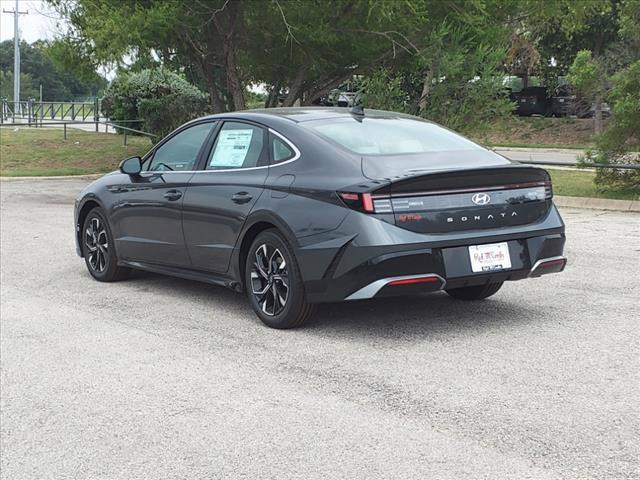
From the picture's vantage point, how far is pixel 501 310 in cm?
754

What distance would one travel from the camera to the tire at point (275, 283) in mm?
6770

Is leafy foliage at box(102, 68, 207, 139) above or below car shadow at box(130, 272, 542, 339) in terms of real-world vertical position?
above

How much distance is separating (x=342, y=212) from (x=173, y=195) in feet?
7.04

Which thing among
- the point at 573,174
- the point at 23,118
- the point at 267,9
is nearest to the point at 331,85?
the point at 267,9

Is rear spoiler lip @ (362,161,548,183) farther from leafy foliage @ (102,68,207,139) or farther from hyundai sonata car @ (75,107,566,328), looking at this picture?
leafy foliage @ (102,68,207,139)

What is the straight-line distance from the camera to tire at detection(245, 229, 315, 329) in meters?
6.77

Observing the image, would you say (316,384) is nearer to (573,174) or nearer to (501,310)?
(501,310)

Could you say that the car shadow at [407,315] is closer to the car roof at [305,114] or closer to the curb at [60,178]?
the car roof at [305,114]

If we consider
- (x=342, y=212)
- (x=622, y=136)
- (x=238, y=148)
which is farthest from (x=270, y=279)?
(x=622, y=136)

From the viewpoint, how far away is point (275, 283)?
6.98 m

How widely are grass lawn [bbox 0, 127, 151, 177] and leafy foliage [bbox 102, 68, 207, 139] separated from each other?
77 cm

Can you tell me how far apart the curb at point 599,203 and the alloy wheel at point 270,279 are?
9.32 m

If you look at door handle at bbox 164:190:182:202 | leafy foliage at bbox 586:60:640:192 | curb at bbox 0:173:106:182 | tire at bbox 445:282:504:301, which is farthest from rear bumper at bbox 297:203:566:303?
curb at bbox 0:173:106:182

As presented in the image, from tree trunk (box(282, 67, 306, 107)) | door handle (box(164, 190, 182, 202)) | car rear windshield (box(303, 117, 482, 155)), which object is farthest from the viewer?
tree trunk (box(282, 67, 306, 107))
